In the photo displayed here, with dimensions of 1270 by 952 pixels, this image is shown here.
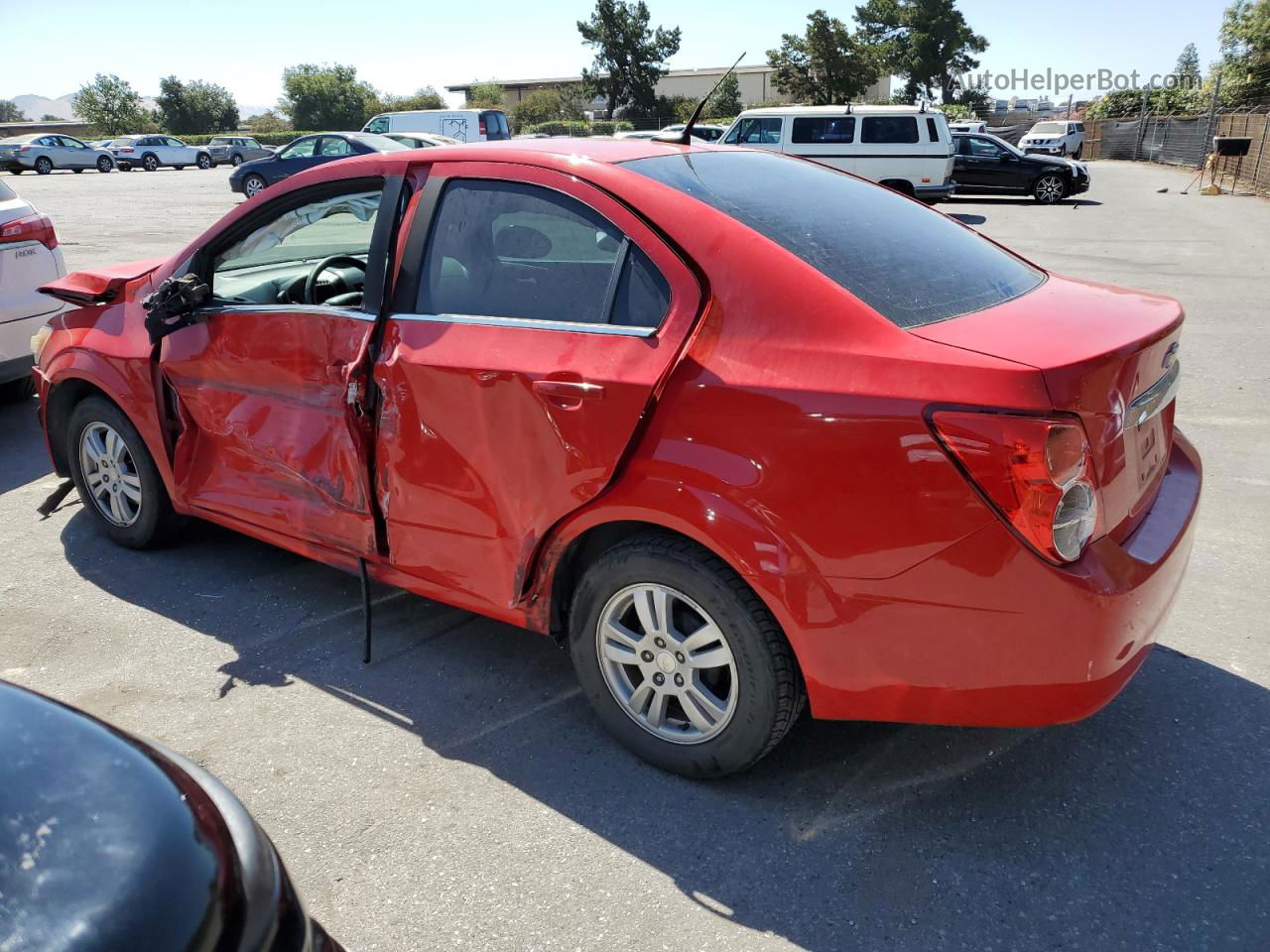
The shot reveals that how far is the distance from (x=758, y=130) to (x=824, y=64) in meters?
38.9

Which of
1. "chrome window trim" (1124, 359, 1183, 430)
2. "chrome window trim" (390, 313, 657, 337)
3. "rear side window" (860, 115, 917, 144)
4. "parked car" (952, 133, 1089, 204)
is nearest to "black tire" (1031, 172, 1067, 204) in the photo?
"parked car" (952, 133, 1089, 204)

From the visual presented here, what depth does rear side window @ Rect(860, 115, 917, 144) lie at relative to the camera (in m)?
19.8

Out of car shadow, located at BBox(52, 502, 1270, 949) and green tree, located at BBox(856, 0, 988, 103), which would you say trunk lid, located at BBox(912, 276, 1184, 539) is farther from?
green tree, located at BBox(856, 0, 988, 103)

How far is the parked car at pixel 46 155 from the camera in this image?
39750mm

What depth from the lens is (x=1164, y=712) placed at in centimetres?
310

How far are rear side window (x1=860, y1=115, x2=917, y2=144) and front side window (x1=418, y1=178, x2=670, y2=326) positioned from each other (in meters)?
18.7

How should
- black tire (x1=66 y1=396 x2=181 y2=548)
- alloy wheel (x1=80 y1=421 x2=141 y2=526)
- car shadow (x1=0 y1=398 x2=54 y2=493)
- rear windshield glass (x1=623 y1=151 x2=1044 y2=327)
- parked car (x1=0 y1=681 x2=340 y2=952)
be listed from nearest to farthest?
parked car (x1=0 y1=681 x2=340 y2=952) < rear windshield glass (x1=623 y1=151 x2=1044 y2=327) < black tire (x1=66 y1=396 x2=181 y2=548) < alloy wheel (x1=80 y1=421 x2=141 y2=526) < car shadow (x1=0 y1=398 x2=54 y2=493)

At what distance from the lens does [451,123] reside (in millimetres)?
30594

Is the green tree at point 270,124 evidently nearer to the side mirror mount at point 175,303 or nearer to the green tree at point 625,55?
the green tree at point 625,55

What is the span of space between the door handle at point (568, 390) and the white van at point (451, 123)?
29.0 meters

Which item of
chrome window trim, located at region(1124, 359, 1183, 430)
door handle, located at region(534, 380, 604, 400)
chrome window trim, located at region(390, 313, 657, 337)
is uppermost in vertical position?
chrome window trim, located at region(390, 313, 657, 337)

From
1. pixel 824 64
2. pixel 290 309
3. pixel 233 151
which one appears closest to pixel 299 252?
pixel 290 309

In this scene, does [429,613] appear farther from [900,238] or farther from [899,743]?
[900,238]

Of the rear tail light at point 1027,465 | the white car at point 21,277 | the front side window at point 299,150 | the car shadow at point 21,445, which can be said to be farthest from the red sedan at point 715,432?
the front side window at point 299,150
